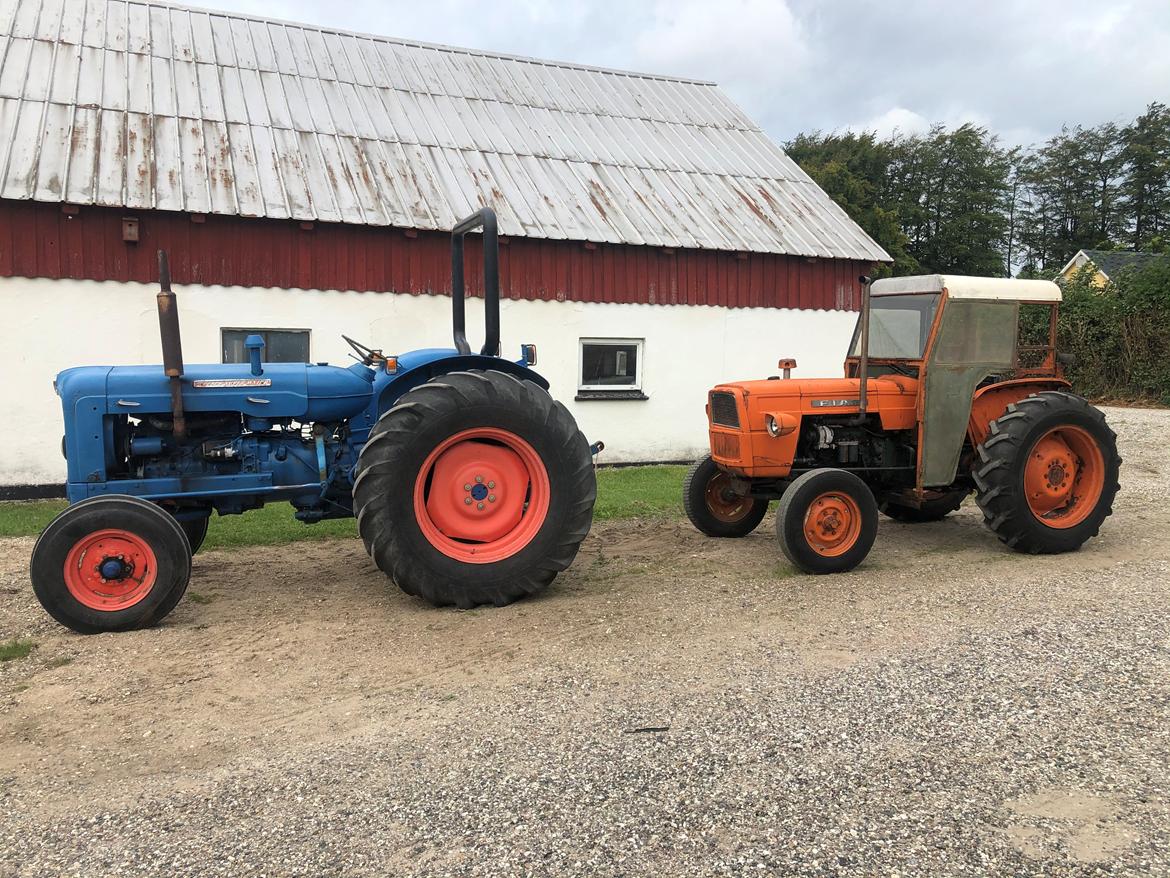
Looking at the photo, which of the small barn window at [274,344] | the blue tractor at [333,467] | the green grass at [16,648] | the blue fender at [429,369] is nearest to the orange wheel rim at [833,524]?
the blue tractor at [333,467]

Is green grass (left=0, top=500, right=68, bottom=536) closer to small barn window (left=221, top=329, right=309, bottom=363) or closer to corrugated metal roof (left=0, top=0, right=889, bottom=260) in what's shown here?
small barn window (left=221, top=329, right=309, bottom=363)

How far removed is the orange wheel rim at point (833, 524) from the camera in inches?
224

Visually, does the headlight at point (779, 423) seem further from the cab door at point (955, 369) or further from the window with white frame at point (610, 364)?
the window with white frame at point (610, 364)

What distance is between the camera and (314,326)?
31.4ft

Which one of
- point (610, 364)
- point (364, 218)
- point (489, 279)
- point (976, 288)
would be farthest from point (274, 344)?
point (976, 288)

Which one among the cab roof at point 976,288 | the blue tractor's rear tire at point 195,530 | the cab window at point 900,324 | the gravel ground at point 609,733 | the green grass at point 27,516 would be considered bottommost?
the green grass at point 27,516

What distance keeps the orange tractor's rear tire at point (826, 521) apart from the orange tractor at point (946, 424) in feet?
0.13

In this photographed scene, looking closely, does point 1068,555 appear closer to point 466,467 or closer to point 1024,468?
point 1024,468

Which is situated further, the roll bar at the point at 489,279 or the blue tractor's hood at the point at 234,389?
the roll bar at the point at 489,279

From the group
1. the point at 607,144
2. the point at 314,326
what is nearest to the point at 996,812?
the point at 314,326

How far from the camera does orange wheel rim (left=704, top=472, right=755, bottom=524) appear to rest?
6.90 meters

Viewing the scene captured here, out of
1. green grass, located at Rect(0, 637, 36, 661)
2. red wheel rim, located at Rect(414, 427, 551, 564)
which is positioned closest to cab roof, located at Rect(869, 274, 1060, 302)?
red wheel rim, located at Rect(414, 427, 551, 564)

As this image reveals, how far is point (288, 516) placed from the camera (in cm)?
786

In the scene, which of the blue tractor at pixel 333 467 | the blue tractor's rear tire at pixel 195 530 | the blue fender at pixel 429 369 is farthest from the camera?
the blue tractor's rear tire at pixel 195 530
